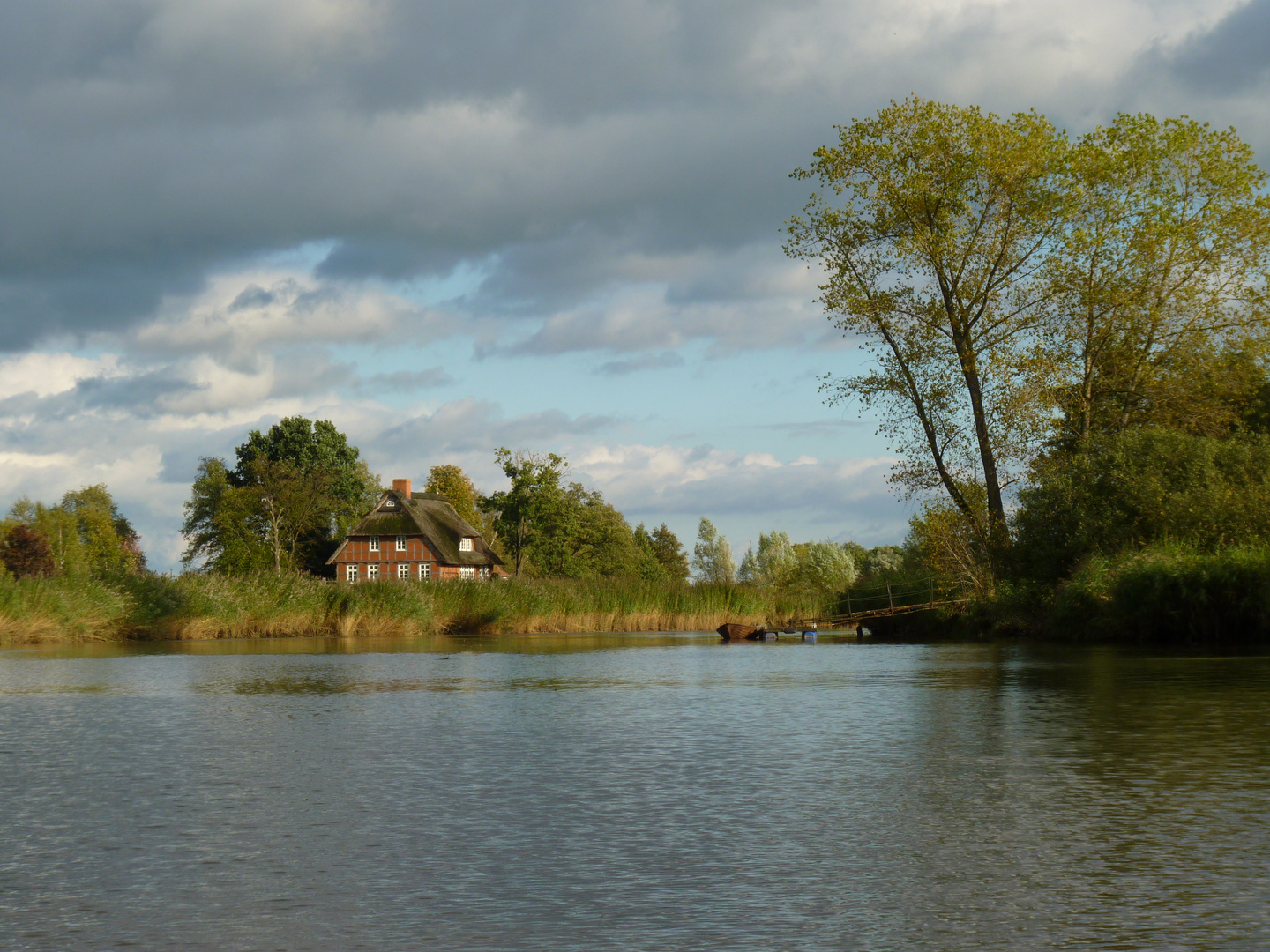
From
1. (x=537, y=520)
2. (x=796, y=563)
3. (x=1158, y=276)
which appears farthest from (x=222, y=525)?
(x=1158, y=276)

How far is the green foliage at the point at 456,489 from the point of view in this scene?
10300cm

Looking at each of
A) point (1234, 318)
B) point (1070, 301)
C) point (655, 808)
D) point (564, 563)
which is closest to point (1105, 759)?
point (655, 808)

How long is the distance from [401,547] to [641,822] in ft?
263

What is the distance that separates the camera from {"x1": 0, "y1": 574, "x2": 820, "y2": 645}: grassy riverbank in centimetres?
3030

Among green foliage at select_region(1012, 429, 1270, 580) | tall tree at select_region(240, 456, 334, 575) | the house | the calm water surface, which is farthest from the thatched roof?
the calm water surface

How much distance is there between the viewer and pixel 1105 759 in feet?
26.0

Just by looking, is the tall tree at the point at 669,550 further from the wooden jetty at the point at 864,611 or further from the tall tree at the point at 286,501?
the wooden jetty at the point at 864,611

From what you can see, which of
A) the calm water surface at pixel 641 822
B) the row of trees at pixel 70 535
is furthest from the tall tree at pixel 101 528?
the calm water surface at pixel 641 822

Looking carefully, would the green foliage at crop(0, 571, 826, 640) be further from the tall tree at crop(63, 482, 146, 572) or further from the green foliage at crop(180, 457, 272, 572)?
the tall tree at crop(63, 482, 146, 572)

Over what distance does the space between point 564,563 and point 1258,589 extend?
198ft

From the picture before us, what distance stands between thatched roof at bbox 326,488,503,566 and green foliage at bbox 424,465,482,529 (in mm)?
12509

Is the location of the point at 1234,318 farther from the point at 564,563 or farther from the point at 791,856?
the point at 564,563

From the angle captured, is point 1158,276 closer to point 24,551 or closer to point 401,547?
point 401,547

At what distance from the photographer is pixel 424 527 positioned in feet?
278
